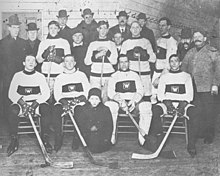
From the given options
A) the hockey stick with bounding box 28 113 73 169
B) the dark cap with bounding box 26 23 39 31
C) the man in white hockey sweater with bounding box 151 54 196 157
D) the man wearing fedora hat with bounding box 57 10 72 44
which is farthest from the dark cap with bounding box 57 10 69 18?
the man in white hockey sweater with bounding box 151 54 196 157

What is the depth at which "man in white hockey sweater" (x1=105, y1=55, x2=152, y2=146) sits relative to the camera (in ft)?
16.0

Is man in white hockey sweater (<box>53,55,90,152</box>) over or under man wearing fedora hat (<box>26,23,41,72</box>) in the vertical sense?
under

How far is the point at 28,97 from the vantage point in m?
4.84

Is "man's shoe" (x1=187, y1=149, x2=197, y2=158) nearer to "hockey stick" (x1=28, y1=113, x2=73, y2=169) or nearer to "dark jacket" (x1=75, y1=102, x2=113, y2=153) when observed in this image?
"dark jacket" (x1=75, y1=102, x2=113, y2=153)

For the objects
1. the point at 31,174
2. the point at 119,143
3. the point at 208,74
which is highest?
Result: the point at 208,74

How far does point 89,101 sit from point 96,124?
0.28 meters

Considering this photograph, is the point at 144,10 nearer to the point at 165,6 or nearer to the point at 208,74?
the point at 165,6

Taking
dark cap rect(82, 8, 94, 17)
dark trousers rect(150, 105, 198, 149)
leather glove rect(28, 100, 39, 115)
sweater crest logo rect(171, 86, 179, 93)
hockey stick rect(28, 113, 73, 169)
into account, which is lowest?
hockey stick rect(28, 113, 73, 169)

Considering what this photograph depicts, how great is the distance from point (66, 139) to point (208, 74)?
184cm

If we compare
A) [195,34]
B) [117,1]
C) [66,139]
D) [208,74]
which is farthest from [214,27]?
[66,139]

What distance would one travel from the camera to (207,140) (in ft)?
16.1

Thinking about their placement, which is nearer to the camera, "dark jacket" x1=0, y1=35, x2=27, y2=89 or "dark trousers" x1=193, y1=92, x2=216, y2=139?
"dark jacket" x1=0, y1=35, x2=27, y2=89

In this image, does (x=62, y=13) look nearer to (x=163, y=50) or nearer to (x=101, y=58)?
(x=101, y=58)

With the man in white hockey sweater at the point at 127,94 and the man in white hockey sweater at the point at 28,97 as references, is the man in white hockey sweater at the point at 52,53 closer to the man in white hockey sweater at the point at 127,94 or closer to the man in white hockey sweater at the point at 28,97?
the man in white hockey sweater at the point at 28,97
